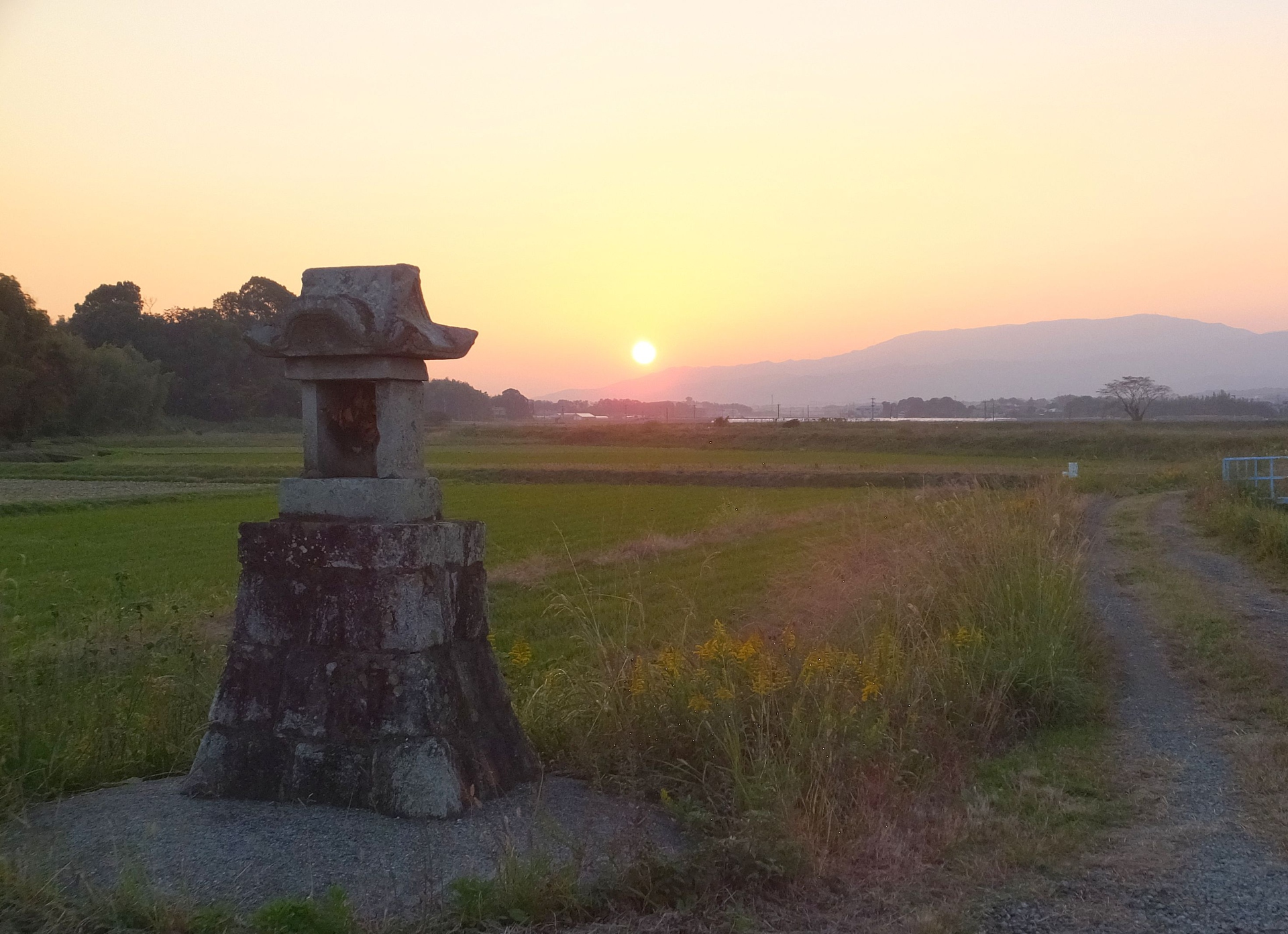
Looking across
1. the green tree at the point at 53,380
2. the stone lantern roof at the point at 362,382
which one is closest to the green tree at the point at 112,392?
the green tree at the point at 53,380

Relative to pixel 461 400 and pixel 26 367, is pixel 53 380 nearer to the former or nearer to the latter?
pixel 26 367

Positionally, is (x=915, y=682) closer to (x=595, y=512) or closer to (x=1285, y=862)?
(x=1285, y=862)

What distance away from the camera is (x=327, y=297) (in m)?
4.52

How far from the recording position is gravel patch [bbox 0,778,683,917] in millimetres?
3555

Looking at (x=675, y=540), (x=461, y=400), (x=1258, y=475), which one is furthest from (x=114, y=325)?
(x=1258, y=475)

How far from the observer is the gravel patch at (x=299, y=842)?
3555mm

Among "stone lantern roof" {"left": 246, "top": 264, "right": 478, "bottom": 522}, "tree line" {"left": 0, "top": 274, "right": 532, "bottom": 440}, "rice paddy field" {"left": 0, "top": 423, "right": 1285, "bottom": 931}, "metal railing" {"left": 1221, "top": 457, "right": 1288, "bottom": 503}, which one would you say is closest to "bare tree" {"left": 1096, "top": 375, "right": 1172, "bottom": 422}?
"tree line" {"left": 0, "top": 274, "right": 532, "bottom": 440}

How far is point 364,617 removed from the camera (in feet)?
14.2

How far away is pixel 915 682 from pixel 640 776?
191 centimetres

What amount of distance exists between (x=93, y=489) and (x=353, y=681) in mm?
32007

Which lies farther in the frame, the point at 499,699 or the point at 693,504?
the point at 693,504

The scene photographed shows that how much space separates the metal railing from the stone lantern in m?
18.9

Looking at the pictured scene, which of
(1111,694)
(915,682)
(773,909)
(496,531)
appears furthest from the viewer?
(496,531)

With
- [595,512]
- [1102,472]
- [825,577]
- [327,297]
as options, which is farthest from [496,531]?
[1102,472]
